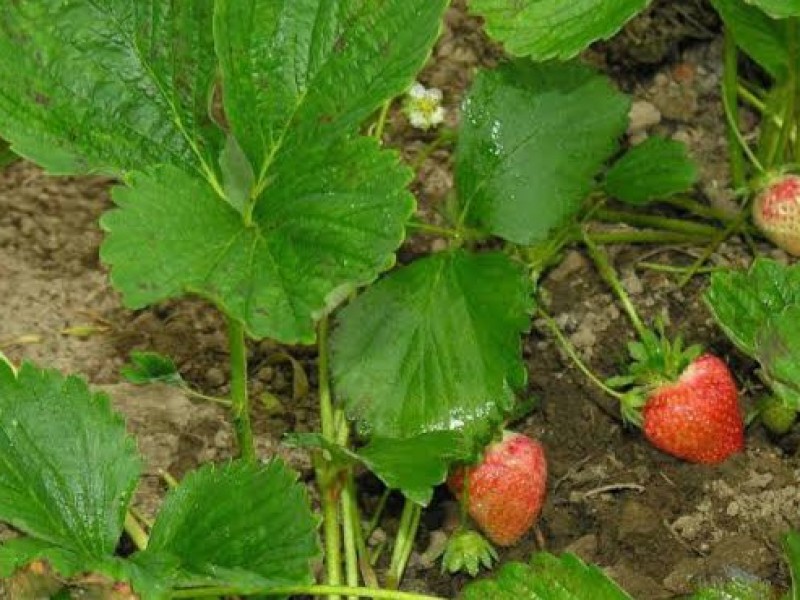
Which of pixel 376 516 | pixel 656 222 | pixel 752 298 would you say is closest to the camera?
pixel 752 298

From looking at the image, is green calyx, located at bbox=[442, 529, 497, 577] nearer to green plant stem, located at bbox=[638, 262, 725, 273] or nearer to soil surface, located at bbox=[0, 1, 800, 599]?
soil surface, located at bbox=[0, 1, 800, 599]

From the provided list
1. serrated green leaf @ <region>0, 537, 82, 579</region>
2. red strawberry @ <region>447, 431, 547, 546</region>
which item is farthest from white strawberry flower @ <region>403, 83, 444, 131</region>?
serrated green leaf @ <region>0, 537, 82, 579</region>

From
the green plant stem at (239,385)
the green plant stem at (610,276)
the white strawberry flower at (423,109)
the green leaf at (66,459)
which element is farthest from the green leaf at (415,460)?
the white strawberry flower at (423,109)

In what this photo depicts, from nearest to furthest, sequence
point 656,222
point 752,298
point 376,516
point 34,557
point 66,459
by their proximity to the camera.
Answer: point 34,557 → point 66,459 → point 752,298 → point 376,516 → point 656,222

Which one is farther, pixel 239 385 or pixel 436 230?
pixel 436 230

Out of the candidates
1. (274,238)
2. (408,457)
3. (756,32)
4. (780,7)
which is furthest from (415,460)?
(756,32)

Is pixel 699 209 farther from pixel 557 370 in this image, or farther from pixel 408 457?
pixel 408 457

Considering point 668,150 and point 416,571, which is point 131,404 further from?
point 668,150
